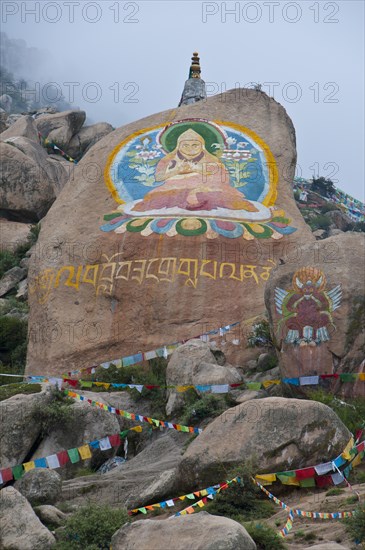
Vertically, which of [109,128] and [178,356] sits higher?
[109,128]

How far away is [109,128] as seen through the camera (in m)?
52.7

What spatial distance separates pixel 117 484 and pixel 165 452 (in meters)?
2.11

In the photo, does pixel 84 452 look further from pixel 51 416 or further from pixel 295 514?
pixel 295 514

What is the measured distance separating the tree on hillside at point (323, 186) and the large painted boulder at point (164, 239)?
113ft

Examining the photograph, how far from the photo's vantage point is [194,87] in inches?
1715

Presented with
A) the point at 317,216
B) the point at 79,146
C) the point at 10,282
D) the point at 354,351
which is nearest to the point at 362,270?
the point at 354,351

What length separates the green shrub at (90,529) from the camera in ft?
45.3

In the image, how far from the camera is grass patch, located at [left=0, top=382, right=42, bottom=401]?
2070 cm

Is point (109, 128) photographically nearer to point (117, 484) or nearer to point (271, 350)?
point (271, 350)

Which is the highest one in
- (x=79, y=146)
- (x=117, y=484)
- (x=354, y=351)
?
(x=79, y=146)

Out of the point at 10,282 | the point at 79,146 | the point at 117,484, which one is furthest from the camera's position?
the point at 79,146

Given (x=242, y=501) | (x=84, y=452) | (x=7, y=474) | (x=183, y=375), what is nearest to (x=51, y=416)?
(x=84, y=452)

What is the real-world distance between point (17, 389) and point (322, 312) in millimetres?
5639

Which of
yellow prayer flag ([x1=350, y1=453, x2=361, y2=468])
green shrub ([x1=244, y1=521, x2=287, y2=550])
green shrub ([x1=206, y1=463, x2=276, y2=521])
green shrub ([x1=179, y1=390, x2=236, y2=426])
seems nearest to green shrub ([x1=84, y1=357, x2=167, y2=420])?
green shrub ([x1=179, y1=390, x2=236, y2=426])
